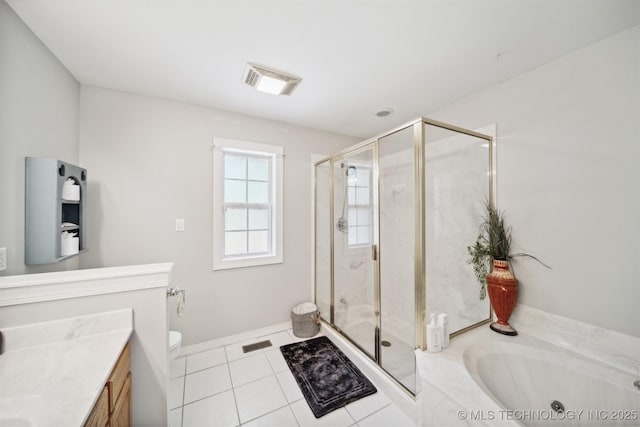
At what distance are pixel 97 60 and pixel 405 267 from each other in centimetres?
304

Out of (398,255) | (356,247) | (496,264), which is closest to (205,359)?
(356,247)

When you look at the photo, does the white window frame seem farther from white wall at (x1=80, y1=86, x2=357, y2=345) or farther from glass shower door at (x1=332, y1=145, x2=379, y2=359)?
glass shower door at (x1=332, y1=145, x2=379, y2=359)

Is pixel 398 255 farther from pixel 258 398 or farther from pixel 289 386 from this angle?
pixel 258 398

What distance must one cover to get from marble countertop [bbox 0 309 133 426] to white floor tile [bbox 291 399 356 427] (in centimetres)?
119

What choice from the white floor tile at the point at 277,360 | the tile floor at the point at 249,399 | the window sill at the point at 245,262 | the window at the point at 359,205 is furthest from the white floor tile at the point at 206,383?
the window at the point at 359,205

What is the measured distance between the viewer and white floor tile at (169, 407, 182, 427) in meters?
1.49

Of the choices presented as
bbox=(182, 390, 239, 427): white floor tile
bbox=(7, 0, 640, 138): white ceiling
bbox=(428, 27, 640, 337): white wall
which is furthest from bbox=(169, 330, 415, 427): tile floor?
bbox=(7, 0, 640, 138): white ceiling

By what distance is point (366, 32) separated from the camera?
54.3 inches

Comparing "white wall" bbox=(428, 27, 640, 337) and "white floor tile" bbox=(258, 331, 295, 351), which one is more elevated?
"white wall" bbox=(428, 27, 640, 337)

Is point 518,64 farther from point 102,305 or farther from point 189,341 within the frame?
point 189,341

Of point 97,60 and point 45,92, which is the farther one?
point 97,60

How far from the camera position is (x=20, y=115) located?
1.26 meters

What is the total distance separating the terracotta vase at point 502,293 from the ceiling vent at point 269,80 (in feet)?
7.10

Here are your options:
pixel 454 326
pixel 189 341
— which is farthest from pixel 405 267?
pixel 189 341
